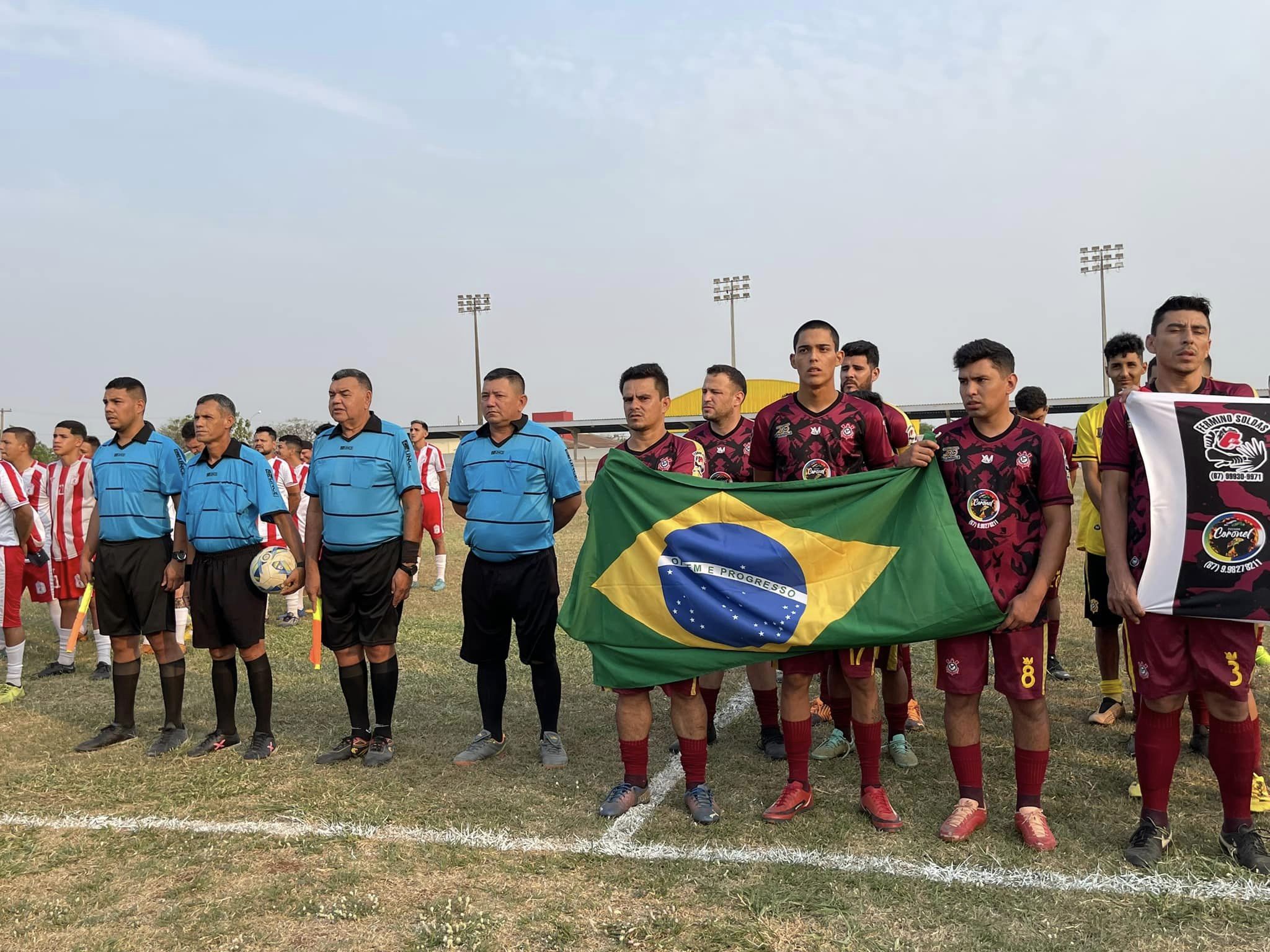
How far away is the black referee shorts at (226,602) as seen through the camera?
5816 mm

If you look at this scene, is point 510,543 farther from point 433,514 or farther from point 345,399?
point 433,514

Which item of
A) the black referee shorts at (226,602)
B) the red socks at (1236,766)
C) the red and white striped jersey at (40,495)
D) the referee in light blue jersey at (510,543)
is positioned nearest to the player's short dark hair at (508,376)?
the referee in light blue jersey at (510,543)

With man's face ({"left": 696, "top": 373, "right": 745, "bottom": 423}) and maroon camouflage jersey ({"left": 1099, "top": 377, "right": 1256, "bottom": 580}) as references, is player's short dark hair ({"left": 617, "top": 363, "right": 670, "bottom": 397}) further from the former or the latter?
maroon camouflage jersey ({"left": 1099, "top": 377, "right": 1256, "bottom": 580})

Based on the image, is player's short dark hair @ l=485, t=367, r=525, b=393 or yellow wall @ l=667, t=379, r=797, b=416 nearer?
player's short dark hair @ l=485, t=367, r=525, b=393

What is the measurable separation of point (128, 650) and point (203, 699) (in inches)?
46.3

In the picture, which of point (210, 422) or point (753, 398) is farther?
point (753, 398)

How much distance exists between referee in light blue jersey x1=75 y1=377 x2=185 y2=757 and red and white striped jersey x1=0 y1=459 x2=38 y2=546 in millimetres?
2197

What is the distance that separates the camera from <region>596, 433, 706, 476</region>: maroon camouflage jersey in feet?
16.9

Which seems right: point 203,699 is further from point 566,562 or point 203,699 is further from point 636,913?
point 566,562

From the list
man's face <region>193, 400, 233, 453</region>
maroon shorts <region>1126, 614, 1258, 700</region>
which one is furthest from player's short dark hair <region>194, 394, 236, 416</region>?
maroon shorts <region>1126, 614, 1258, 700</region>

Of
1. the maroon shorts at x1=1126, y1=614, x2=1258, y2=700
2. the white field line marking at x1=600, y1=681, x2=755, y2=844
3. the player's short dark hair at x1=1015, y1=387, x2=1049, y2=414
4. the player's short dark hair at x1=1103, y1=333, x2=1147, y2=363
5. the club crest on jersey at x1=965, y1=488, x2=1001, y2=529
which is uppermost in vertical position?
the player's short dark hair at x1=1103, y1=333, x2=1147, y2=363

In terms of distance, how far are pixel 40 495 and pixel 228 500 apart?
5178 mm

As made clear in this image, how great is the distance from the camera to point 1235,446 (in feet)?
12.7

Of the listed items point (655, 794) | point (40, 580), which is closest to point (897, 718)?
point (655, 794)
